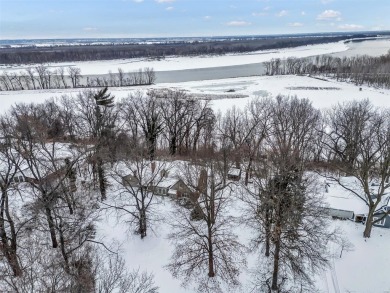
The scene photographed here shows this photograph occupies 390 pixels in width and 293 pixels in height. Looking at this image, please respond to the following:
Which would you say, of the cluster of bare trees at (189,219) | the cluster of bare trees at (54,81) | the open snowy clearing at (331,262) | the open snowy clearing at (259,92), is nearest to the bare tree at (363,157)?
the cluster of bare trees at (189,219)

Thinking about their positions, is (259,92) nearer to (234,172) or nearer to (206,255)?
(234,172)

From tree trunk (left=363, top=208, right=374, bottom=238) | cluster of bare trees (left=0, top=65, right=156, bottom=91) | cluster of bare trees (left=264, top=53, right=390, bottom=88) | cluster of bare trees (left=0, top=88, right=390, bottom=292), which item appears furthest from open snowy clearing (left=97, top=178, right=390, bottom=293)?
cluster of bare trees (left=0, top=65, right=156, bottom=91)

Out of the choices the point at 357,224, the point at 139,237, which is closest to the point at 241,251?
the point at 139,237

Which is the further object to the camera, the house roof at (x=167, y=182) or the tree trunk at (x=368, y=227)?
the house roof at (x=167, y=182)

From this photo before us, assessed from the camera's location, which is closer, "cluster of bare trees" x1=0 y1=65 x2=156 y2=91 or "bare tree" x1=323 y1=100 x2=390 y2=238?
"bare tree" x1=323 y1=100 x2=390 y2=238

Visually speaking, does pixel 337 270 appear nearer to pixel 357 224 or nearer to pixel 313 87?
pixel 357 224

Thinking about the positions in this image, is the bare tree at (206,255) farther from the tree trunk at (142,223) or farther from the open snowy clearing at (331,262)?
the tree trunk at (142,223)

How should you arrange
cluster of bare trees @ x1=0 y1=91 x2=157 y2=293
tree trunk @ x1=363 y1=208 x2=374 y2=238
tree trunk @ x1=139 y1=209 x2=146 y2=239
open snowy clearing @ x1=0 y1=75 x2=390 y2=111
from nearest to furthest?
cluster of bare trees @ x1=0 y1=91 x2=157 y2=293 < tree trunk @ x1=363 y1=208 x2=374 y2=238 < tree trunk @ x1=139 y1=209 x2=146 y2=239 < open snowy clearing @ x1=0 y1=75 x2=390 y2=111

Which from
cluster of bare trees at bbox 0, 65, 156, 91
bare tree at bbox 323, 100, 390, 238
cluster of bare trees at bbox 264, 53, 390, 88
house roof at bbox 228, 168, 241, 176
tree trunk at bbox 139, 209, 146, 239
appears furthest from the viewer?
cluster of bare trees at bbox 0, 65, 156, 91

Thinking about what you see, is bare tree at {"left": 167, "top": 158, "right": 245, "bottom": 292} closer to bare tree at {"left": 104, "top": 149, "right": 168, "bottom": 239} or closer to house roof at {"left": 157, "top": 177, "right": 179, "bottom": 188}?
bare tree at {"left": 104, "top": 149, "right": 168, "bottom": 239}

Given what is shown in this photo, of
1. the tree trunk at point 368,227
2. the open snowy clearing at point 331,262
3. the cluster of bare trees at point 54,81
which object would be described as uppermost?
the cluster of bare trees at point 54,81
